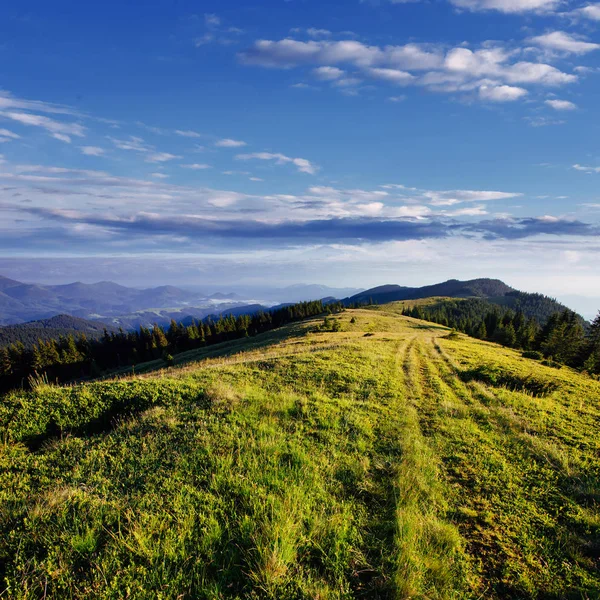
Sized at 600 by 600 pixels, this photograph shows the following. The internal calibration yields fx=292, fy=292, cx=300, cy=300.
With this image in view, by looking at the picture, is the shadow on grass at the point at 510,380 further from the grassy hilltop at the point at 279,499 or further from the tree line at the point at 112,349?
the tree line at the point at 112,349

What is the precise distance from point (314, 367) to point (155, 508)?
38.1ft

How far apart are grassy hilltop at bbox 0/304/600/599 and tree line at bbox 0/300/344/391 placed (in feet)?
277

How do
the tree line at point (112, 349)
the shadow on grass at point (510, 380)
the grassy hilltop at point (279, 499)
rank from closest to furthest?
the grassy hilltop at point (279, 499) < the shadow on grass at point (510, 380) < the tree line at point (112, 349)

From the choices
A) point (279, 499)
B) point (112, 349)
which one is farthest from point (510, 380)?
point (112, 349)

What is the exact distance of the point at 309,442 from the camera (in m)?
7.35

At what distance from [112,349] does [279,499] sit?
123 meters

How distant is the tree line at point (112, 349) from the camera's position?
83.5 meters

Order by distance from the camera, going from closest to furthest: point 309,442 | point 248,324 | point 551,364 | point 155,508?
point 155,508 < point 309,442 < point 551,364 < point 248,324

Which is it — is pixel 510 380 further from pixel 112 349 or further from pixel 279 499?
pixel 112 349

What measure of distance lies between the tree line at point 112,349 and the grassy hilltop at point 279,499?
3320 inches

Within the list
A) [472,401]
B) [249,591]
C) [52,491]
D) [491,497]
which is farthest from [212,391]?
[472,401]

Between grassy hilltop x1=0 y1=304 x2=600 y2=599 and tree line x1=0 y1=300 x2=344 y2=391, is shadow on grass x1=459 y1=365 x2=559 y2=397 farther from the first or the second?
tree line x1=0 y1=300 x2=344 y2=391

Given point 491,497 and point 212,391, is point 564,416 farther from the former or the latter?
point 212,391

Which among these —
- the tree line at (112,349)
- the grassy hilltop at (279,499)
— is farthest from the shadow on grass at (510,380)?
the tree line at (112,349)
